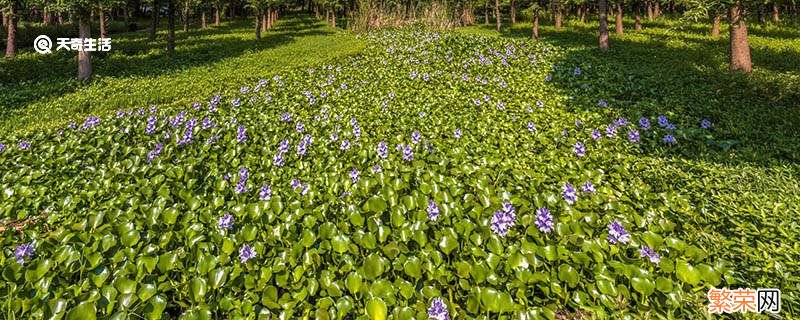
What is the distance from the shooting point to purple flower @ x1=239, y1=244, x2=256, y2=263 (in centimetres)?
343

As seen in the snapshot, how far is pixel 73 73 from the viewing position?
15.5 meters

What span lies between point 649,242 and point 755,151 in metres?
4.67

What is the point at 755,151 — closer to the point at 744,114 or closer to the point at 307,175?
the point at 744,114

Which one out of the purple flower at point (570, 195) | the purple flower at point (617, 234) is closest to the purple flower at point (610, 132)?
the purple flower at point (570, 195)

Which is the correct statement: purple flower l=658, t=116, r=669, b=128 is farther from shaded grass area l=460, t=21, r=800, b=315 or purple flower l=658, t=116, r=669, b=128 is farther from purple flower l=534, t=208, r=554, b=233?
purple flower l=534, t=208, r=554, b=233

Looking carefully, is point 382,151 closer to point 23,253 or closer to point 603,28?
point 23,253

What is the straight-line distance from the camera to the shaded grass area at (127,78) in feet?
35.1

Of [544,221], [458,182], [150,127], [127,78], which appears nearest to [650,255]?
[544,221]

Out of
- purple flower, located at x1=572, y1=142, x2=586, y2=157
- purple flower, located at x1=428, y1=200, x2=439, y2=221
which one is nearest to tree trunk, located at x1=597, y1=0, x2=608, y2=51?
purple flower, located at x1=572, y1=142, x2=586, y2=157

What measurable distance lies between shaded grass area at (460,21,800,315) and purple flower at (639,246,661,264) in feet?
2.01

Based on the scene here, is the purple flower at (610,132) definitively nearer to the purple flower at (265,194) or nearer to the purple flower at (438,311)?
the purple flower at (438,311)

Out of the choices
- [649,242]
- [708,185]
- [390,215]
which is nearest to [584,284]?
[649,242]

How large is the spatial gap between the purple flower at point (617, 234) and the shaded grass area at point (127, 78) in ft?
31.7

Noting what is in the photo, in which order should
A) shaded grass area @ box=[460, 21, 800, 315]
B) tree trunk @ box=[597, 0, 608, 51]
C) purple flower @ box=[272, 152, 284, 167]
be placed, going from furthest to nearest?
tree trunk @ box=[597, 0, 608, 51]
purple flower @ box=[272, 152, 284, 167]
shaded grass area @ box=[460, 21, 800, 315]
